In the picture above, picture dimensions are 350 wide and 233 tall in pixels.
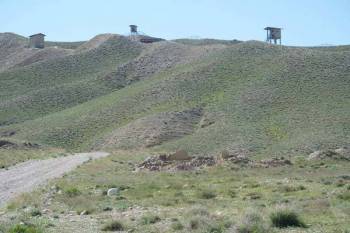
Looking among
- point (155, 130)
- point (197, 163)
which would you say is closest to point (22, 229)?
point (197, 163)

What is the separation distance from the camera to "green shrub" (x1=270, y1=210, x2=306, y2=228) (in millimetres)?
15273

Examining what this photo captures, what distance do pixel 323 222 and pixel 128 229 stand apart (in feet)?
15.8

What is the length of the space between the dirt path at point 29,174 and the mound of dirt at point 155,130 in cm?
1389

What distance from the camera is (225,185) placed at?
85.4ft

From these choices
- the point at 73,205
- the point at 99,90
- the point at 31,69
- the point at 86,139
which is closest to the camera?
the point at 73,205

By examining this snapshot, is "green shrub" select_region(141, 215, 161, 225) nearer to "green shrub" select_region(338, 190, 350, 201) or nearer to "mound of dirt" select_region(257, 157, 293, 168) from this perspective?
"green shrub" select_region(338, 190, 350, 201)

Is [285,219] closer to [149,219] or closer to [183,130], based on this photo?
[149,219]

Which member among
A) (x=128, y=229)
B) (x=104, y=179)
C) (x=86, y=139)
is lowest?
(x=86, y=139)

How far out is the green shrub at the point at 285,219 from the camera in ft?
50.1

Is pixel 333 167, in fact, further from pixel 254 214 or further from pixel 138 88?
pixel 138 88

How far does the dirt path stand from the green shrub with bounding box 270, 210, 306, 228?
1406 centimetres

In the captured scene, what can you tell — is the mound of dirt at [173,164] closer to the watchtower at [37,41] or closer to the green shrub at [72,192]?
the green shrub at [72,192]

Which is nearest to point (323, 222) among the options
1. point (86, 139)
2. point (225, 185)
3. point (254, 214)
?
point (254, 214)

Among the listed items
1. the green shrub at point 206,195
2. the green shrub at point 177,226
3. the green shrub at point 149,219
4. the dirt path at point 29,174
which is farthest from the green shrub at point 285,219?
the dirt path at point 29,174
